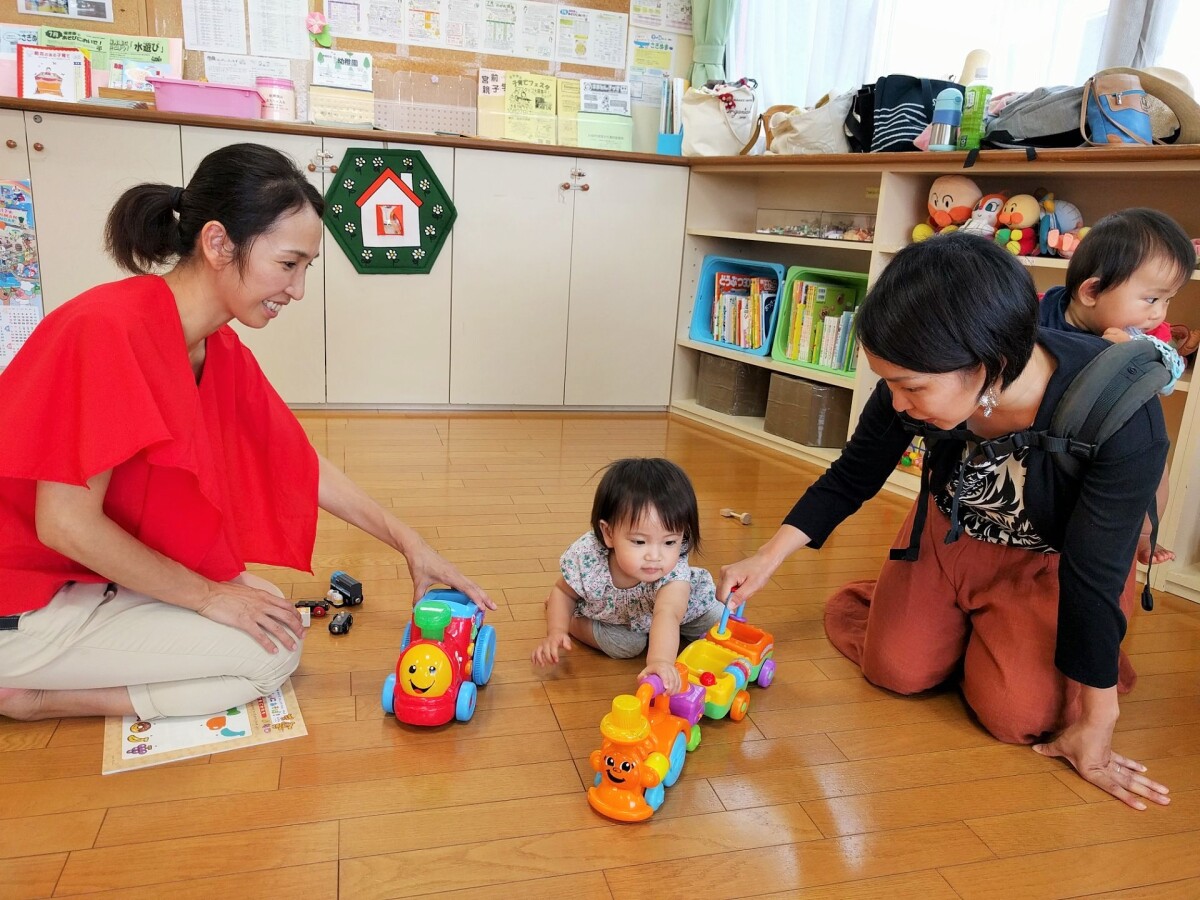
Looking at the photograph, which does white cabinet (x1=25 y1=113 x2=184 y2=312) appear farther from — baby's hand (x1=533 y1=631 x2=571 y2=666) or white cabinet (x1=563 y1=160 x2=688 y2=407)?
baby's hand (x1=533 y1=631 x2=571 y2=666)

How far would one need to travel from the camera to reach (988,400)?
52.0 inches

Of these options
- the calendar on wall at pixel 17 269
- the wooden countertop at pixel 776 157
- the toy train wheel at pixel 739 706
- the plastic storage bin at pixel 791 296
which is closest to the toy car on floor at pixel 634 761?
the toy train wheel at pixel 739 706

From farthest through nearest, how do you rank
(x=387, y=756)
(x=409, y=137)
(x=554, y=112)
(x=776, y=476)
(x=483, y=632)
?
(x=554, y=112) → (x=409, y=137) → (x=776, y=476) → (x=483, y=632) → (x=387, y=756)

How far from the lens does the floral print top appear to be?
173 cm

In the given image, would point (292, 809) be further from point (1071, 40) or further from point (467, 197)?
point (1071, 40)

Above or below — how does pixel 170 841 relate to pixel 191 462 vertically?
below

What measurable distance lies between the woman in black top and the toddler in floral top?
4.2 inches

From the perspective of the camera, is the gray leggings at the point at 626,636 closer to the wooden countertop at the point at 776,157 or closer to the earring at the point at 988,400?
the earring at the point at 988,400

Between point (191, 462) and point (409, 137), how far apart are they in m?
2.42

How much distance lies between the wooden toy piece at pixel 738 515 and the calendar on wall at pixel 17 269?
2431mm

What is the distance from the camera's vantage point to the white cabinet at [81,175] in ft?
10.5

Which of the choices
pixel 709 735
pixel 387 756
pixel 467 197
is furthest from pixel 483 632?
pixel 467 197

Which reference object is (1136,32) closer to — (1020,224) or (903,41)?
(1020,224)

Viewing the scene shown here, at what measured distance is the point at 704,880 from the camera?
1.21 m
